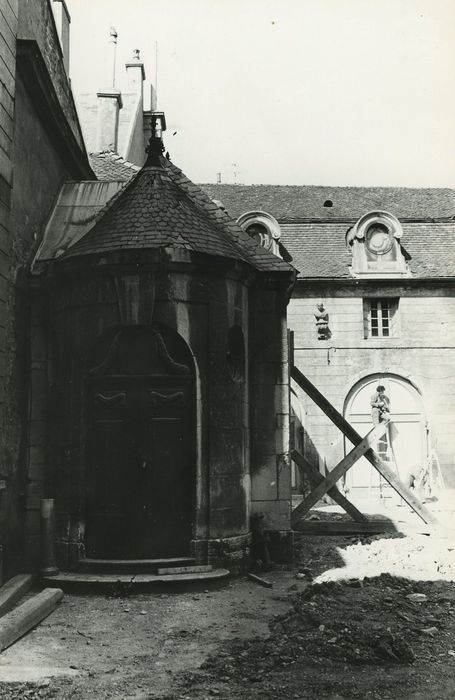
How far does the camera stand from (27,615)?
673 cm

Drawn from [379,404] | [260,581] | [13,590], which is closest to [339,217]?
[379,404]

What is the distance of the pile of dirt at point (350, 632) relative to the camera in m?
5.63

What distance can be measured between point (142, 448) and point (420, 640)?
167 inches

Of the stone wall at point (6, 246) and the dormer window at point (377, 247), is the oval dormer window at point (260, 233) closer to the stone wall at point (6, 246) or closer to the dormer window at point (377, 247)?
the dormer window at point (377, 247)

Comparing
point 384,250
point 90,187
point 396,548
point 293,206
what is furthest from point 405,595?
point 293,206

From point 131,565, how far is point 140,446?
148 cm

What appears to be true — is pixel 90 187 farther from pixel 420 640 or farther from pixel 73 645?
pixel 420 640

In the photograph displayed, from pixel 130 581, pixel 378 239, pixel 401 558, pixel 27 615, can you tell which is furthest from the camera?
pixel 378 239

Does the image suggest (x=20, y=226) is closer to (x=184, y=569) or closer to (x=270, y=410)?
(x=270, y=410)

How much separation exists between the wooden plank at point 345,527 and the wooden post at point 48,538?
14.8ft

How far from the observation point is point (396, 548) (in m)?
10.4

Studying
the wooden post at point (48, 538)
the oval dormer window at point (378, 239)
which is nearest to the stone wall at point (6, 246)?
the wooden post at point (48, 538)

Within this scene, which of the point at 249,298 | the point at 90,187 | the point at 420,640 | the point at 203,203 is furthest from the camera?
the point at 90,187

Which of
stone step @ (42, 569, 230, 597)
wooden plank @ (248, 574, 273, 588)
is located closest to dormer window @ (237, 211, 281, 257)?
wooden plank @ (248, 574, 273, 588)
